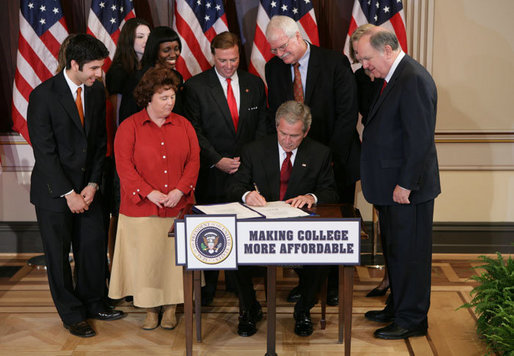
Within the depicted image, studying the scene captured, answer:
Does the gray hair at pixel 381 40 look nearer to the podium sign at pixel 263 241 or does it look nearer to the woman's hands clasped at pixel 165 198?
the podium sign at pixel 263 241

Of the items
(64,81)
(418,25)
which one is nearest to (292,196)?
(64,81)

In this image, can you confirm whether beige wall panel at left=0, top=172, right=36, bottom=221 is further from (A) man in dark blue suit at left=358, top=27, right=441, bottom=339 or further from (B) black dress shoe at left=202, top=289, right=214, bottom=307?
(A) man in dark blue suit at left=358, top=27, right=441, bottom=339

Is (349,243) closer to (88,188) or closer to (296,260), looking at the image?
(296,260)

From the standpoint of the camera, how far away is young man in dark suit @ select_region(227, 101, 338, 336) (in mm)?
3914

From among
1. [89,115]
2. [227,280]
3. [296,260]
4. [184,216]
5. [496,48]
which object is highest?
[496,48]

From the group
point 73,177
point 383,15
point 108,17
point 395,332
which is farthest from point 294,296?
point 108,17

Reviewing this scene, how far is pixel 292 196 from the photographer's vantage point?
392cm

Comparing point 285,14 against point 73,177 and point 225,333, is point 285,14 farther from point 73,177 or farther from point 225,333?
point 225,333

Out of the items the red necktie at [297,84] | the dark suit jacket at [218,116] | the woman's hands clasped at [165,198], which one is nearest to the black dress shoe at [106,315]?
the woman's hands clasped at [165,198]

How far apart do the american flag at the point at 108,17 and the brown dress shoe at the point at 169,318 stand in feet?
7.40

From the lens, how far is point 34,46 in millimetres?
5207

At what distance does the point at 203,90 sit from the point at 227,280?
1413mm

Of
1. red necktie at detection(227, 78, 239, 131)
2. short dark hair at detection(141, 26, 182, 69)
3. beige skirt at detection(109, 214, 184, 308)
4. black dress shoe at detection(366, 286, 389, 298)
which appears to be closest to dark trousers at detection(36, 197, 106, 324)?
beige skirt at detection(109, 214, 184, 308)

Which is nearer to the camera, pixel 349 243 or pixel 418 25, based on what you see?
pixel 349 243
